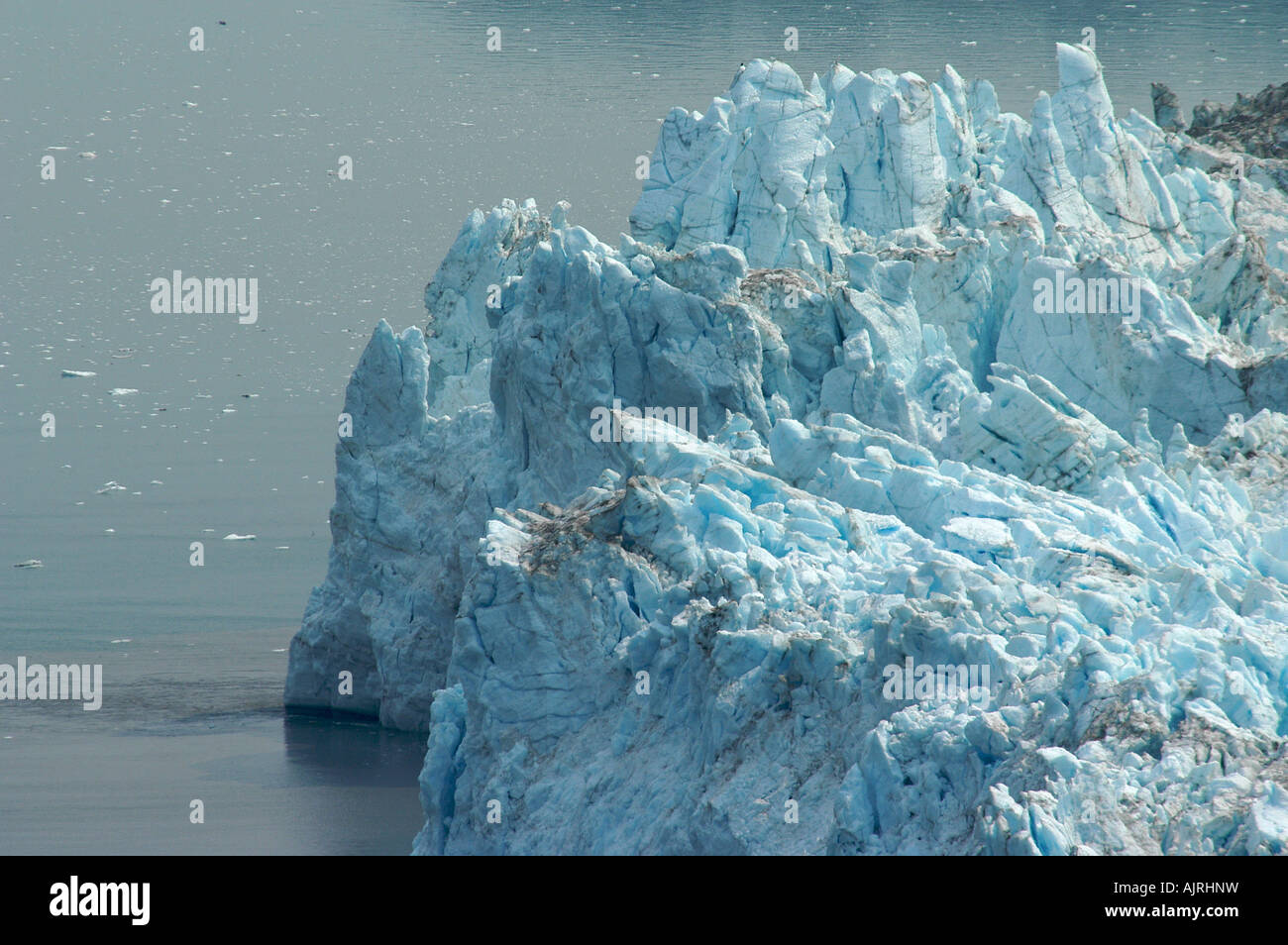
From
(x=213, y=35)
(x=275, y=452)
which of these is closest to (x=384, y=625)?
(x=275, y=452)

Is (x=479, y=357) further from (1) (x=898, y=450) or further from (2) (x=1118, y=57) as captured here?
(2) (x=1118, y=57)

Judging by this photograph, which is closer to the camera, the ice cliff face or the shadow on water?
the ice cliff face

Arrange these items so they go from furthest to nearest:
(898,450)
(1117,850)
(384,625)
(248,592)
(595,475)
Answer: (248,592)
(384,625)
(595,475)
(898,450)
(1117,850)
